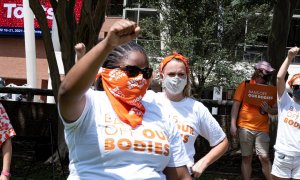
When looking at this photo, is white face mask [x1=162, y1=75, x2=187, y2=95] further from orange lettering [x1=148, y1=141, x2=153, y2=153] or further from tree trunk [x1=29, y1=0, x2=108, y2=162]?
tree trunk [x1=29, y1=0, x2=108, y2=162]

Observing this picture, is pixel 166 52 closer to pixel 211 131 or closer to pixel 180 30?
pixel 180 30

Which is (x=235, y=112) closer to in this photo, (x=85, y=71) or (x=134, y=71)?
(x=134, y=71)

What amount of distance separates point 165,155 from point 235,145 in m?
7.15

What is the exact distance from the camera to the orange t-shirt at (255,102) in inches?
296

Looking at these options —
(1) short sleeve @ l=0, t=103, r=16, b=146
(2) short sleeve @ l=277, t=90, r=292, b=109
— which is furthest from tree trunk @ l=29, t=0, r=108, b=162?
(1) short sleeve @ l=0, t=103, r=16, b=146

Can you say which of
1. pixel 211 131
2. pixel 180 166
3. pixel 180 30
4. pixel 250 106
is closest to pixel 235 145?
pixel 250 106

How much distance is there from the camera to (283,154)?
6.12m

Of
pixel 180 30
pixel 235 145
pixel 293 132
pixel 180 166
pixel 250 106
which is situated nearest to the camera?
pixel 180 166

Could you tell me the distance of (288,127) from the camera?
241 inches

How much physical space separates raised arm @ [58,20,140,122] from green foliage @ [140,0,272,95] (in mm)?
14438

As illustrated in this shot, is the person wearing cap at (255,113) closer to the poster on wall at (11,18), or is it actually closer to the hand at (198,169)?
the hand at (198,169)

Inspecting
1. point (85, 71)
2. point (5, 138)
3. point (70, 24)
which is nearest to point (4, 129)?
point (5, 138)

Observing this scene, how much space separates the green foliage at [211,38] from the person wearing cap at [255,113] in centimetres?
901

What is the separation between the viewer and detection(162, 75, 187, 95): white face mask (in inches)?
171
